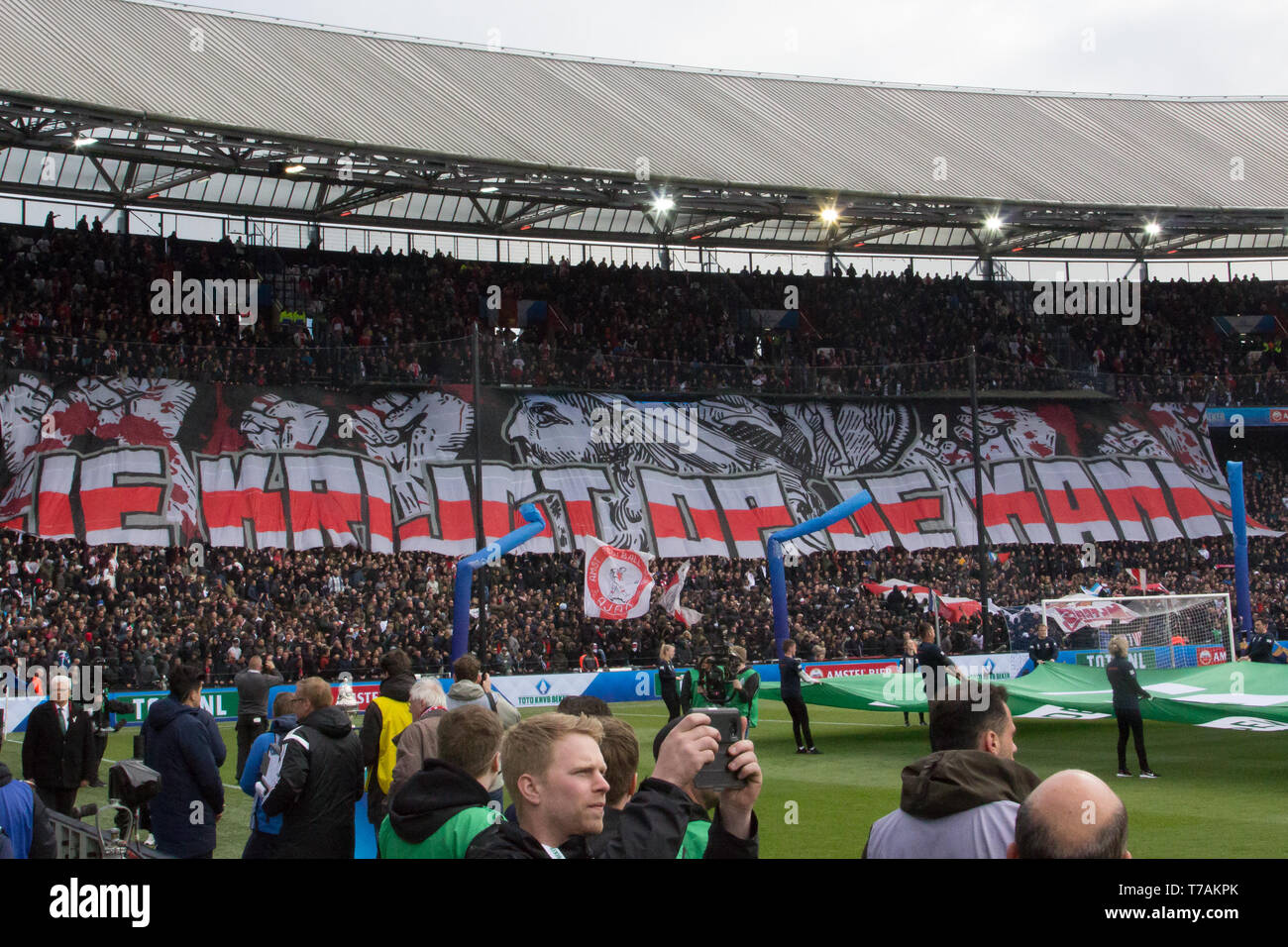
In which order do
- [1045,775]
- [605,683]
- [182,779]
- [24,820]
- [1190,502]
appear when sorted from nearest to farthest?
[24,820] < [182,779] < [1045,775] < [605,683] < [1190,502]

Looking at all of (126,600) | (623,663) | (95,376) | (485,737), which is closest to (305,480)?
(95,376)

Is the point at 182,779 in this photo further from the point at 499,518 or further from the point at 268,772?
the point at 499,518

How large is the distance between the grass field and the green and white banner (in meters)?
0.58

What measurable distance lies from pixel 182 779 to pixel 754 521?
35331 mm

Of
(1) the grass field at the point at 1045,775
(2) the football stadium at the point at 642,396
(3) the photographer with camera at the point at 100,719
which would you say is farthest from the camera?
(2) the football stadium at the point at 642,396

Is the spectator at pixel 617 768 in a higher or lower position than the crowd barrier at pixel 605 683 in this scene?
higher

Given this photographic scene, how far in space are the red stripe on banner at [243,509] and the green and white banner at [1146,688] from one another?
1879 cm

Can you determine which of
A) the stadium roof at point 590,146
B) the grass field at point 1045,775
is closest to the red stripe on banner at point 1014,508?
the stadium roof at point 590,146

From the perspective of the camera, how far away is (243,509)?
37.8 meters

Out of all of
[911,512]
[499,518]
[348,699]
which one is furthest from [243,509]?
[911,512]

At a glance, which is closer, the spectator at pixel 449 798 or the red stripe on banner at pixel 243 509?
the spectator at pixel 449 798

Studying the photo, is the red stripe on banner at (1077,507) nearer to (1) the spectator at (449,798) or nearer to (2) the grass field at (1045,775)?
(2) the grass field at (1045,775)

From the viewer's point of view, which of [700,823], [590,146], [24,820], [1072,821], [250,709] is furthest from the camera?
[590,146]

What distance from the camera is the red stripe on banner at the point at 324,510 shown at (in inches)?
1510
